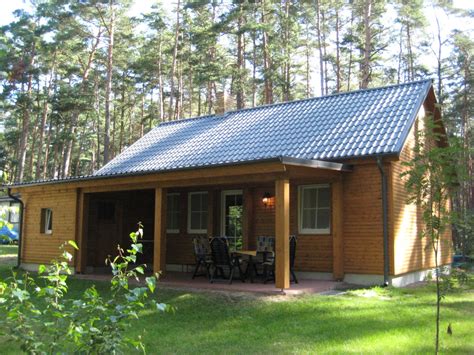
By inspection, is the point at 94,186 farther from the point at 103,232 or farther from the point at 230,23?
the point at 230,23

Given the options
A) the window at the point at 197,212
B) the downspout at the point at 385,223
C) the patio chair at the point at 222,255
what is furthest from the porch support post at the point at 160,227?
the downspout at the point at 385,223

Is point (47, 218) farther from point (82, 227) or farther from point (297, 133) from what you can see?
point (297, 133)

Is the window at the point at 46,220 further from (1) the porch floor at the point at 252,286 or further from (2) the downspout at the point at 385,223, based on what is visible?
(2) the downspout at the point at 385,223

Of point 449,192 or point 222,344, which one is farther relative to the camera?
point 222,344

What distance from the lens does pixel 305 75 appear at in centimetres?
3372

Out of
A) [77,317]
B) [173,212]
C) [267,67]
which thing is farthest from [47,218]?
[267,67]

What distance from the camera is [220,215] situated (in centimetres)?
1308

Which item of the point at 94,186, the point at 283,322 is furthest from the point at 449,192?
the point at 94,186

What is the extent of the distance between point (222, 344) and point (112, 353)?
3327mm

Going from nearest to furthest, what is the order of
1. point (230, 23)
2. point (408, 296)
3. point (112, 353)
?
point (112, 353) → point (408, 296) → point (230, 23)

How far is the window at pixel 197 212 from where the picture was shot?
1359cm

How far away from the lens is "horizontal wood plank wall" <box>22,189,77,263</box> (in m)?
13.2

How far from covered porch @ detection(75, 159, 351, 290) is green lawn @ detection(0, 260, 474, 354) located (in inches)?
41.7

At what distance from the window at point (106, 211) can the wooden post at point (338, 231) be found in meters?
6.98
